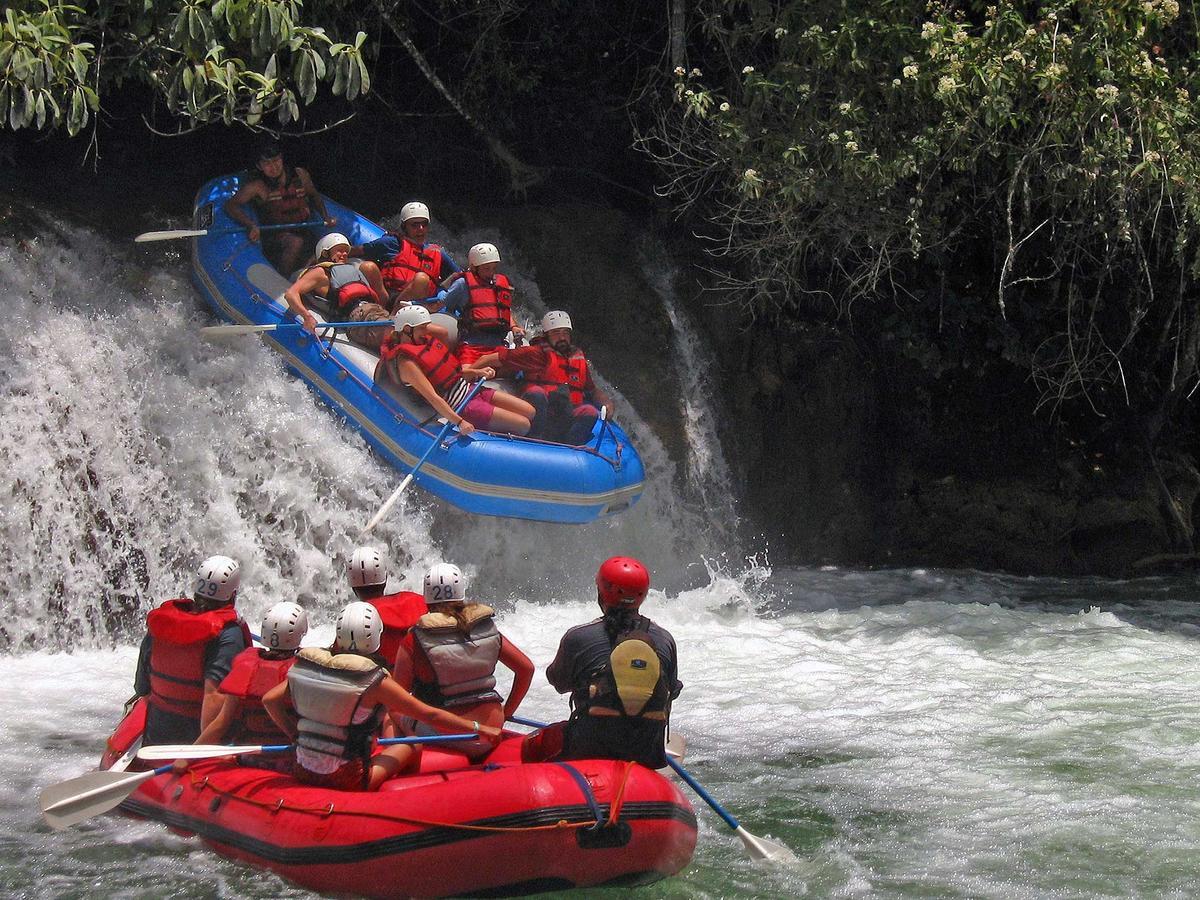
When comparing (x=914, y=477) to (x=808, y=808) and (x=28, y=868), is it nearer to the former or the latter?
(x=808, y=808)

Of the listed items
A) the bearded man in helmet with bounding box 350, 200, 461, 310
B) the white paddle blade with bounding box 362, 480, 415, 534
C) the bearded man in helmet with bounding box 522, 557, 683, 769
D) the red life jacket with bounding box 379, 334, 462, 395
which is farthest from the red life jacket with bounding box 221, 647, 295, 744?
the bearded man in helmet with bounding box 350, 200, 461, 310

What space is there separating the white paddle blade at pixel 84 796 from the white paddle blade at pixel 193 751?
59 mm

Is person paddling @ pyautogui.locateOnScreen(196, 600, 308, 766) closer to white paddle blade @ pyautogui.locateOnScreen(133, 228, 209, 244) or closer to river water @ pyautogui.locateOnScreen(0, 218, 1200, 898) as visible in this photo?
river water @ pyautogui.locateOnScreen(0, 218, 1200, 898)

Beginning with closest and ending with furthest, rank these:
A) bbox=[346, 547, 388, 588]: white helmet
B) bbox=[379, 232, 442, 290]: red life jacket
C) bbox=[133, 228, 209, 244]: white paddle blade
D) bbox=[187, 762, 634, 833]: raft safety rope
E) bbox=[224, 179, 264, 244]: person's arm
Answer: bbox=[187, 762, 634, 833]: raft safety rope < bbox=[346, 547, 388, 588]: white helmet < bbox=[133, 228, 209, 244]: white paddle blade < bbox=[224, 179, 264, 244]: person's arm < bbox=[379, 232, 442, 290]: red life jacket

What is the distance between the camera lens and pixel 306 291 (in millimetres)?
8086

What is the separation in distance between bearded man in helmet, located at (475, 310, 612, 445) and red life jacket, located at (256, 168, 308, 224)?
1578 millimetres

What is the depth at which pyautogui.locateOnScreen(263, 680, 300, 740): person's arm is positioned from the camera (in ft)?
14.1

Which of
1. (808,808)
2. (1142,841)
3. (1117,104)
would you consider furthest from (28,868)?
(1117,104)

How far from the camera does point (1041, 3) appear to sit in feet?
26.1

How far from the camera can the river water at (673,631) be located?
4.63 meters

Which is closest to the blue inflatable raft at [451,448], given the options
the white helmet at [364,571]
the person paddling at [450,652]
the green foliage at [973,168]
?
the green foliage at [973,168]

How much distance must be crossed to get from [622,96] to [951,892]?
283 inches

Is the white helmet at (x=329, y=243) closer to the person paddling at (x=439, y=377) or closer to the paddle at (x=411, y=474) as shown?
the person paddling at (x=439, y=377)

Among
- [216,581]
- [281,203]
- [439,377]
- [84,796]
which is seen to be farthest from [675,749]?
[281,203]
